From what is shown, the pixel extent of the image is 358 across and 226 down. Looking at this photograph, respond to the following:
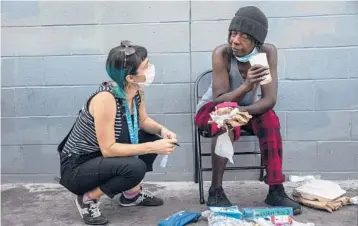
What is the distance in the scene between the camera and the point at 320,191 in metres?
3.80

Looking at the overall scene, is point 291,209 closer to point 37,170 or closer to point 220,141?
point 220,141

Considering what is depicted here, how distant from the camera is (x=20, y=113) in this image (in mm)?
4438

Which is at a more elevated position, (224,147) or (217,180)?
(224,147)

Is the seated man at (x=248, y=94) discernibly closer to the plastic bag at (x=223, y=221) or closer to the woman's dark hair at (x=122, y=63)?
the plastic bag at (x=223, y=221)

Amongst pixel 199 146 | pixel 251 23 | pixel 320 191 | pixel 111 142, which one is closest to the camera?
pixel 111 142

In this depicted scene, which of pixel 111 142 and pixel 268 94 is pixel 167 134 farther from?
pixel 268 94

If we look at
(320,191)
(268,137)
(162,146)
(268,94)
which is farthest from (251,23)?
(320,191)

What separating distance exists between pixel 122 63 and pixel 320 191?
164 cm

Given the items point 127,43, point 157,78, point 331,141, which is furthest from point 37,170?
point 331,141

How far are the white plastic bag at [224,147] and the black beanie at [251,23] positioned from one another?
681mm

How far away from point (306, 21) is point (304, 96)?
58cm

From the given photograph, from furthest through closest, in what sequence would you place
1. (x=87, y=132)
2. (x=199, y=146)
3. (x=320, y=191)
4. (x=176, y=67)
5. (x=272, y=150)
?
(x=176, y=67)
(x=199, y=146)
(x=320, y=191)
(x=272, y=150)
(x=87, y=132)

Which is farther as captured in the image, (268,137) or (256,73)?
(268,137)

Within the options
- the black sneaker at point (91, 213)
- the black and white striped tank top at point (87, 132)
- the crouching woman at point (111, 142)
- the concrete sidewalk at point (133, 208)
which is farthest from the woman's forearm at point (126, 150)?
the concrete sidewalk at point (133, 208)
